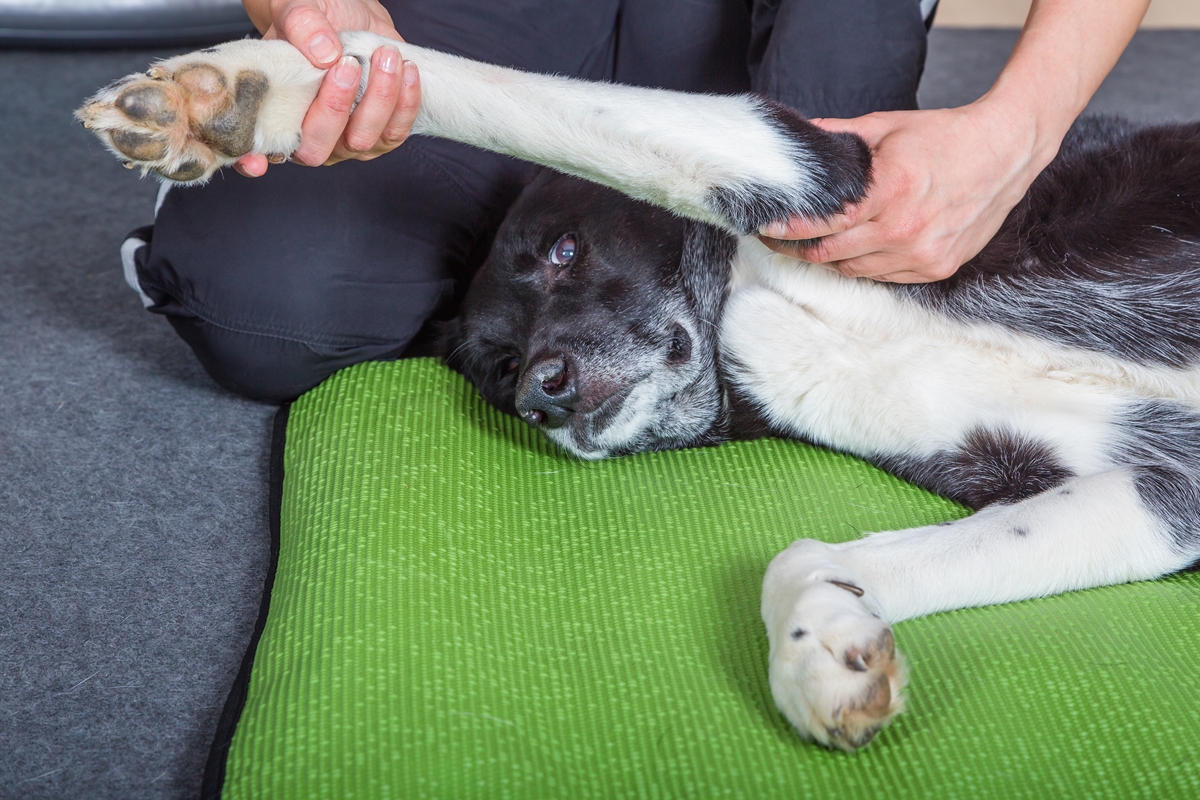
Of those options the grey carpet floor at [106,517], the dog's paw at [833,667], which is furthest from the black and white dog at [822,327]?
the grey carpet floor at [106,517]

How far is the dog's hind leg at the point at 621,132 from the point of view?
44.4 inches

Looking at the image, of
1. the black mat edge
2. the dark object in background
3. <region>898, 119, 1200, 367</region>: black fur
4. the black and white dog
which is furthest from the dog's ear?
the dark object in background

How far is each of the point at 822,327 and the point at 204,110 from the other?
35.8 inches

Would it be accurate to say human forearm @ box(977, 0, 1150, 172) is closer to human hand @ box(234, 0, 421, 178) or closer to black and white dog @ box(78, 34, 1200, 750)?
black and white dog @ box(78, 34, 1200, 750)

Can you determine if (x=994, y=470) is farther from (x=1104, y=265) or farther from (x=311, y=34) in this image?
(x=311, y=34)

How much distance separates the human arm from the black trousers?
45 cm

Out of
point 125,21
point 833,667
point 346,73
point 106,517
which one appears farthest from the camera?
point 125,21

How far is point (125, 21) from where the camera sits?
3285mm

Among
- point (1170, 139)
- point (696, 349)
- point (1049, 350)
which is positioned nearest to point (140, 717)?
point (696, 349)

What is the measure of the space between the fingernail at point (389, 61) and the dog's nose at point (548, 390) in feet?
1.56

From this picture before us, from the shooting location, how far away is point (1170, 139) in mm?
1473

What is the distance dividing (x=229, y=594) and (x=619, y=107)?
0.91 m

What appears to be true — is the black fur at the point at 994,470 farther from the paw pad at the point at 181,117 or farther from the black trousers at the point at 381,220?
the paw pad at the point at 181,117

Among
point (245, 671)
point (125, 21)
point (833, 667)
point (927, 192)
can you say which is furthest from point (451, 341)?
point (125, 21)
